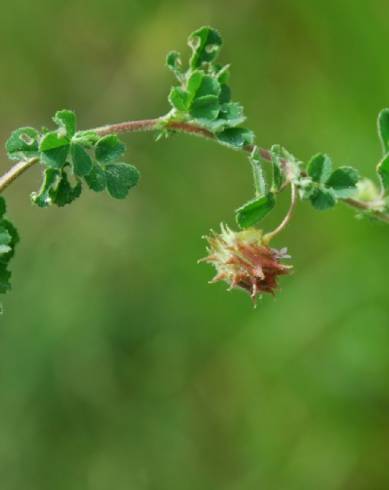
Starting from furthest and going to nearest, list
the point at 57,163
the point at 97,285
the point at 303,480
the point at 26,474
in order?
the point at 97,285 → the point at 26,474 → the point at 303,480 → the point at 57,163

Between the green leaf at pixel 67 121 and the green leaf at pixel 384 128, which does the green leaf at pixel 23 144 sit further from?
the green leaf at pixel 384 128

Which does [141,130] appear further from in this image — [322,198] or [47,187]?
[322,198]

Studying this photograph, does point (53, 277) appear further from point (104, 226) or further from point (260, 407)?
point (260, 407)

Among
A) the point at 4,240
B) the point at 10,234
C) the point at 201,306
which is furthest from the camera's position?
the point at 201,306

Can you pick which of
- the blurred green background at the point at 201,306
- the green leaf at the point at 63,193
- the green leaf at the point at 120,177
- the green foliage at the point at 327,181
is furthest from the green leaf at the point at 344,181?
the blurred green background at the point at 201,306

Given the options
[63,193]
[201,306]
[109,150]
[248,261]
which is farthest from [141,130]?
[201,306]

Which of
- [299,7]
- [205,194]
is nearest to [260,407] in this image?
[205,194]
